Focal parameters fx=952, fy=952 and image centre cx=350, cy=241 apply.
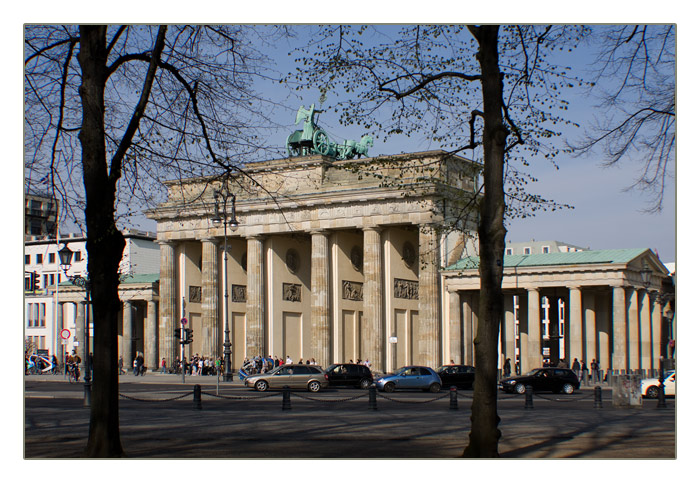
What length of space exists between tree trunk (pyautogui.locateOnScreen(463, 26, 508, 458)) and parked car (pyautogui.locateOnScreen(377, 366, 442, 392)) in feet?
104

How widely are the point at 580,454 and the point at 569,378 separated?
31341 millimetres

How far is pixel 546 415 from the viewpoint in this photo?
30609mm

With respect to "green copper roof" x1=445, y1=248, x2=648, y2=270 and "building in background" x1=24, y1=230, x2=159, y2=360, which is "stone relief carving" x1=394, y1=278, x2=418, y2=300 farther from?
"building in background" x1=24, y1=230, x2=159, y2=360

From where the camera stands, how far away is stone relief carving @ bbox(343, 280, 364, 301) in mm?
73812

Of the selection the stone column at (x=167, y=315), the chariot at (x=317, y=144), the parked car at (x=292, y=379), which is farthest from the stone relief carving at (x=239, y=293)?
the parked car at (x=292, y=379)

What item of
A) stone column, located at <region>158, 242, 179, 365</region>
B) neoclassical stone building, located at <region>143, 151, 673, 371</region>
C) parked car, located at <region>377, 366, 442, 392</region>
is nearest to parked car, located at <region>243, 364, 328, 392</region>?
parked car, located at <region>377, 366, 442, 392</region>

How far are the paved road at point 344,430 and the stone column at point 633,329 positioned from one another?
88.7 ft

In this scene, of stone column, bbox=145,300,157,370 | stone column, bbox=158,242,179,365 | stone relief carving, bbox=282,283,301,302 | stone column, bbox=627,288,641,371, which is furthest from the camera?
stone column, bbox=145,300,157,370

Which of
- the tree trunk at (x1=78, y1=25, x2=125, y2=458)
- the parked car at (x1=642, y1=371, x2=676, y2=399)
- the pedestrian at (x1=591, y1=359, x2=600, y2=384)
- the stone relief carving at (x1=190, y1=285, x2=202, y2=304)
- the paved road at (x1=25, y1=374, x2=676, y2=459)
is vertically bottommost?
the pedestrian at (x1=591, y1=359, x2=600, y2=384)

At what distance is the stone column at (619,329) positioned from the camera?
62.2 meters

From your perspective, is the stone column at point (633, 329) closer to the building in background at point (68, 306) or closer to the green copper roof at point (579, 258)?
the green copper roof at point (579, 258)

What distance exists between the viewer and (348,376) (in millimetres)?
53594
